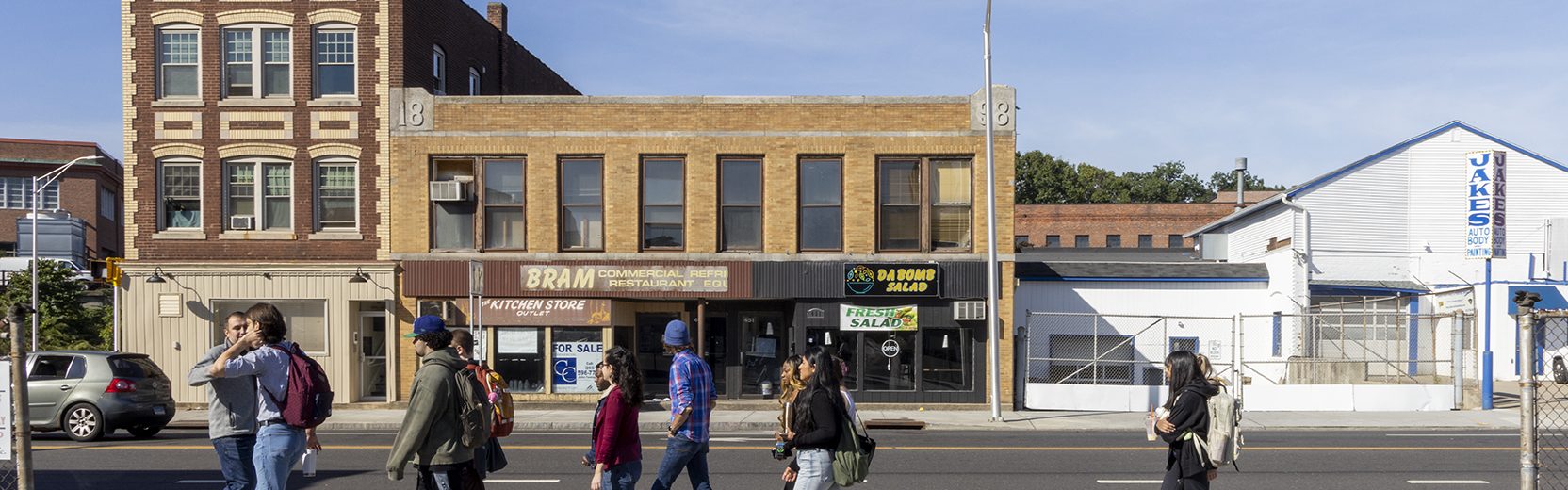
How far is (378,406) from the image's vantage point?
24.0 meters

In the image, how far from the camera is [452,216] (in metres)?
24.0

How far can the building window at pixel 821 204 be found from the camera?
78.1ft

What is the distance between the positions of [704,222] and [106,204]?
171ft

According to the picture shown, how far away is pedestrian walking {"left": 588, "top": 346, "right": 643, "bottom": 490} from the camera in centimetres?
820

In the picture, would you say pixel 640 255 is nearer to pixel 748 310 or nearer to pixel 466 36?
pixel 748 310

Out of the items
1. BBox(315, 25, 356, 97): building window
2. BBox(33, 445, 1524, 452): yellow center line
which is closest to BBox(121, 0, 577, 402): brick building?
BBox(315, 25, 356, 97): building window

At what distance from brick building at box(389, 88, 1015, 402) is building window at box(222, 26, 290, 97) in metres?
2.48

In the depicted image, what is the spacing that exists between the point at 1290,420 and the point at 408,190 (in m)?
16.4

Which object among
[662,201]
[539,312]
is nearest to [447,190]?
[539,312]

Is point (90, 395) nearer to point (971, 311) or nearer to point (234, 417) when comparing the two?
point (234, 417)

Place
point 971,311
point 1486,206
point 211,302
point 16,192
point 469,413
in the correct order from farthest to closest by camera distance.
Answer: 1. point 16,192
2. point 1486,206
3. point 211,302
4. point 971,311
5. point 469,413

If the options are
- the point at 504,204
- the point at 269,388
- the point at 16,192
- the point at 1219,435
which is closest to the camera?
the point at 269,388

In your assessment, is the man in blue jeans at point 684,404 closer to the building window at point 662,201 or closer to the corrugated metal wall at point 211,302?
the building window at point 662,201

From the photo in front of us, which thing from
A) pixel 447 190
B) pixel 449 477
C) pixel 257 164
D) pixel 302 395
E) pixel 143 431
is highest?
pixel 257 164
